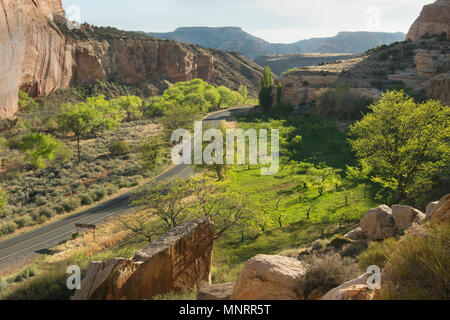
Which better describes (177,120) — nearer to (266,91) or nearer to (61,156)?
(61,156)

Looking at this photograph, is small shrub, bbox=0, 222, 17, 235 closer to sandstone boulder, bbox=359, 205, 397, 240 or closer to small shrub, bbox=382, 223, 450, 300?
sandstone boulder, bbox=359, 205, 397, 240

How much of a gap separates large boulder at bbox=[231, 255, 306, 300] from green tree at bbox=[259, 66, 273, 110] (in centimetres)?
7974

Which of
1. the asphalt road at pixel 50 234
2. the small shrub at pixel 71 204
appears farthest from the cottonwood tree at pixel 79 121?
the asphalt road at pixel 50 234

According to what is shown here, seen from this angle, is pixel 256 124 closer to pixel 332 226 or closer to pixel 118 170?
pixel 118 170

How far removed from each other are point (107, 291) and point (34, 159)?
44273 mm

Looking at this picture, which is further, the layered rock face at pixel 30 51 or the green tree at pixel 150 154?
the layered rock face at pixel 30 51

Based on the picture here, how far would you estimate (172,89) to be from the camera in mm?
100125

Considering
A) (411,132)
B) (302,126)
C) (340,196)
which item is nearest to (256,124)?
(302,126)

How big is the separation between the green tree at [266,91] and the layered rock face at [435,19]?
165 ft

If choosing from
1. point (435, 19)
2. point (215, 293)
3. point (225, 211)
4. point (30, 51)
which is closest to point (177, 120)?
point (225, 211)

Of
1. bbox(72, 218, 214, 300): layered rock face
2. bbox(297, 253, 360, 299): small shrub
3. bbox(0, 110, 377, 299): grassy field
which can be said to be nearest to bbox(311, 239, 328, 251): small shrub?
bbox(0, 110, 377, 299): grassy field

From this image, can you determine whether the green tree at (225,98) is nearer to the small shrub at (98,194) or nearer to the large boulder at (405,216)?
the small shrub at (98,194)

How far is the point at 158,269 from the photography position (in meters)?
9.77

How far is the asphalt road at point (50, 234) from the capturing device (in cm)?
2188
